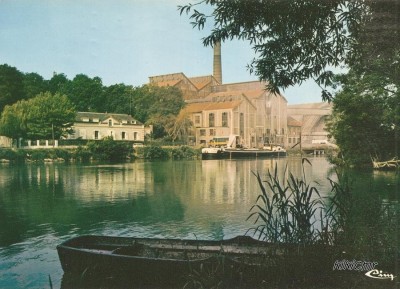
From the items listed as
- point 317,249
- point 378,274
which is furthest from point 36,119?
point 378,274

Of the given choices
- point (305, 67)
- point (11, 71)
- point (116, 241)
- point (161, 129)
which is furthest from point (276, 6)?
point (161, 129)

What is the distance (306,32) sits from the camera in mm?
6840

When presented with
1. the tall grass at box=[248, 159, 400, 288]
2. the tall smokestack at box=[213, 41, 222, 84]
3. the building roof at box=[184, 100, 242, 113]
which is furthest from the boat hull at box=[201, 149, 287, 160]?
the tall grass at box=[248, 159, 400, 288]


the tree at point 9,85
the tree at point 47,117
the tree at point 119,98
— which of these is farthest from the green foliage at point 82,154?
the tree at point 119,98

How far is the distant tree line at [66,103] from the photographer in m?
52.1

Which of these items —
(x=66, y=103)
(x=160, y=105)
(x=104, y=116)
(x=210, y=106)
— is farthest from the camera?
(x=210, y=106)

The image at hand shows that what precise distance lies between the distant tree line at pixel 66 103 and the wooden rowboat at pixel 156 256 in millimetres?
47143

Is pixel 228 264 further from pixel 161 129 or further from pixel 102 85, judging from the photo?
pixel 102 85

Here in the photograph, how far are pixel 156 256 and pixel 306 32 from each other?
4.30m

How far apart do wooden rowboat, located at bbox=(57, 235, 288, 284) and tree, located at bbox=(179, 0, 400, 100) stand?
9.26 ft

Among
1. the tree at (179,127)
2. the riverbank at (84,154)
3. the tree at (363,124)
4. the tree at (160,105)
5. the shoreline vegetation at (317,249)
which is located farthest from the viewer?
the tree at (160,105)

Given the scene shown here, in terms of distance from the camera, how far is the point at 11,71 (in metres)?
56.6

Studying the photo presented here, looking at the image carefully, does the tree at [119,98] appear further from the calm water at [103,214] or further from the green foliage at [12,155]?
the calm water at [103,214]

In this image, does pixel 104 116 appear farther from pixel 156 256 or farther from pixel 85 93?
pixel 156 256
